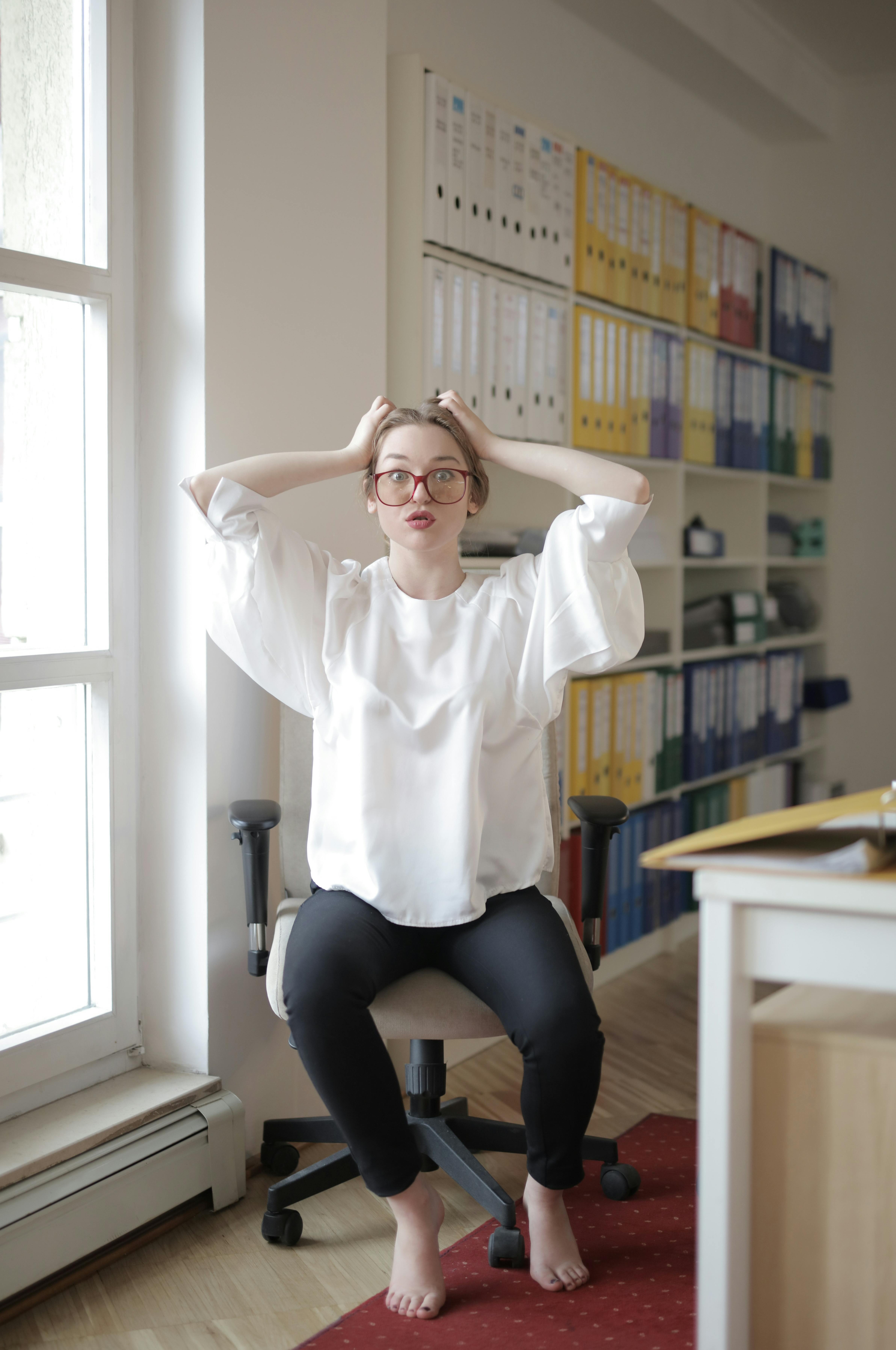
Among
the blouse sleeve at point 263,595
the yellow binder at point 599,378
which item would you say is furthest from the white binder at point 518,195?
the blouse sleeve at point 263,595

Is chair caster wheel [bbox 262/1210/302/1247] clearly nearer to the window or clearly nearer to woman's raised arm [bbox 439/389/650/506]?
the window

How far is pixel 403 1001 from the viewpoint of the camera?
1723 millimetres

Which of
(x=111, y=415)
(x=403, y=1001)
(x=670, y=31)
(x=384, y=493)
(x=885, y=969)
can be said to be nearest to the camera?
(x=885, y=969)

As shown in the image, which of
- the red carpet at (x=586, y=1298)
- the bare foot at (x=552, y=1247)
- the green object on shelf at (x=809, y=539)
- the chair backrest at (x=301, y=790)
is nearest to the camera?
the red carpet at (x=586, y=1298)

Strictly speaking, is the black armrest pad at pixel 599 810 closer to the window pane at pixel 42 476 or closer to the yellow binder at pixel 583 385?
the window pane at pixel 42 476

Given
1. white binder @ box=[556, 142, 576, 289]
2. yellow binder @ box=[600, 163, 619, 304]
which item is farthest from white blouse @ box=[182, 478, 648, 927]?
yellow binder @ box=[600, 163, 619, 304]

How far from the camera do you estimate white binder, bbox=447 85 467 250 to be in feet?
8.13

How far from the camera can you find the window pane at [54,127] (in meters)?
1.87

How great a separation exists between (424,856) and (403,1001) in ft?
0.69

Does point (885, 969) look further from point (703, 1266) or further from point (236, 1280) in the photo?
point (236, 1280)

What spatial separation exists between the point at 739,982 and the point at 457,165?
1983 millimetres

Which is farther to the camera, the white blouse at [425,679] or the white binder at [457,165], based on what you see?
the white binder at [457,165]

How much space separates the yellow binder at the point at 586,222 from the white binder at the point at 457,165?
506 mm

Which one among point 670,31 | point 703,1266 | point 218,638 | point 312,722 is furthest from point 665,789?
point 703,1266
